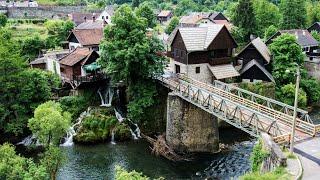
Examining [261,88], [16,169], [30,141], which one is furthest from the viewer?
[261,88]

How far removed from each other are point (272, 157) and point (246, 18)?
53.9 m

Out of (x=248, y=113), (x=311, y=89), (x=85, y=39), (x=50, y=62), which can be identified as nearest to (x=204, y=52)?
(x=248, y=113)

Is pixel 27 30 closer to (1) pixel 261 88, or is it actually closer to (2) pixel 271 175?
(1) pixel 261 88

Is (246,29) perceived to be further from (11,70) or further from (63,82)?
(11,70)

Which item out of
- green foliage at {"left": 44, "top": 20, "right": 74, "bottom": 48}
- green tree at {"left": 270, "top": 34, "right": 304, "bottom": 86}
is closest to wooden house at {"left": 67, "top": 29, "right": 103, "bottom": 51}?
green foliage at {"left": 44, "top": 20, "right": 74, "bottom": 48}

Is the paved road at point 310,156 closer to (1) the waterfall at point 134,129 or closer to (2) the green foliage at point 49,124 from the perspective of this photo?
(2) the green foliage at point 49,124

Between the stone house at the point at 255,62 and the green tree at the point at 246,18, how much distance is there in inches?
579

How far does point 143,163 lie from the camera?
4184 centimetres

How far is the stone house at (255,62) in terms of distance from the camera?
5803 centimetres

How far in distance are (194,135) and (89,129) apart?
1305 cm

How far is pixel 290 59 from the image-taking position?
59125mm

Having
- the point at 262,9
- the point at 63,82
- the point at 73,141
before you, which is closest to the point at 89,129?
Result: the point at 73,141

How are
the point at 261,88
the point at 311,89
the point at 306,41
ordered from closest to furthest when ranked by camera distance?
the point at 261,88 → the point at 311,89 → the point at 306,41

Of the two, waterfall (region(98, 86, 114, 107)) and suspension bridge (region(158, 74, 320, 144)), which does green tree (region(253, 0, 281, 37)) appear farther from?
waterfall (region(98, 86, 114, 107))
